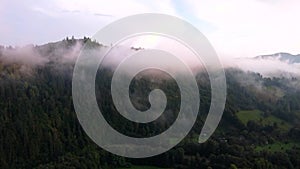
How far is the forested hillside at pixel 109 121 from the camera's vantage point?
5762 cm

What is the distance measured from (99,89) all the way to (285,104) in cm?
4815

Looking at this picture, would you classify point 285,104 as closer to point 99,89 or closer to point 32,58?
point 99,89

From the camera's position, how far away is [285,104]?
10819 cm

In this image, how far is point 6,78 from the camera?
8744 centimetres

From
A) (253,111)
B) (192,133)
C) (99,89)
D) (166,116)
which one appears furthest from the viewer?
(253,111)

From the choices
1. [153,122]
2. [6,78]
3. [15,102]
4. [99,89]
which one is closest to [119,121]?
[153,122]

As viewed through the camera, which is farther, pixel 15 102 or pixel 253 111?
pixel 253 111

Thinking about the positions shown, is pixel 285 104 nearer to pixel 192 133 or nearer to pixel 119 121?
pixel 192 133

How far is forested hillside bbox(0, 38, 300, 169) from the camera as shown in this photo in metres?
57.6

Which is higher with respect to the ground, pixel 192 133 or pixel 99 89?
pixel 99 89

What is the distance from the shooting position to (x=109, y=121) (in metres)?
78.9

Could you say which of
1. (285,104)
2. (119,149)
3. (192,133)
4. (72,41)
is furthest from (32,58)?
(285,104)

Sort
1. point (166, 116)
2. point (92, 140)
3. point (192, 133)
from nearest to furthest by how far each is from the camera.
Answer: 1. point (92, 140)
2. point (192, 133)
3. point (166, 116)

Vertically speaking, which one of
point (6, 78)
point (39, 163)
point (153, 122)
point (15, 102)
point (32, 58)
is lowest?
point (39, 163)
